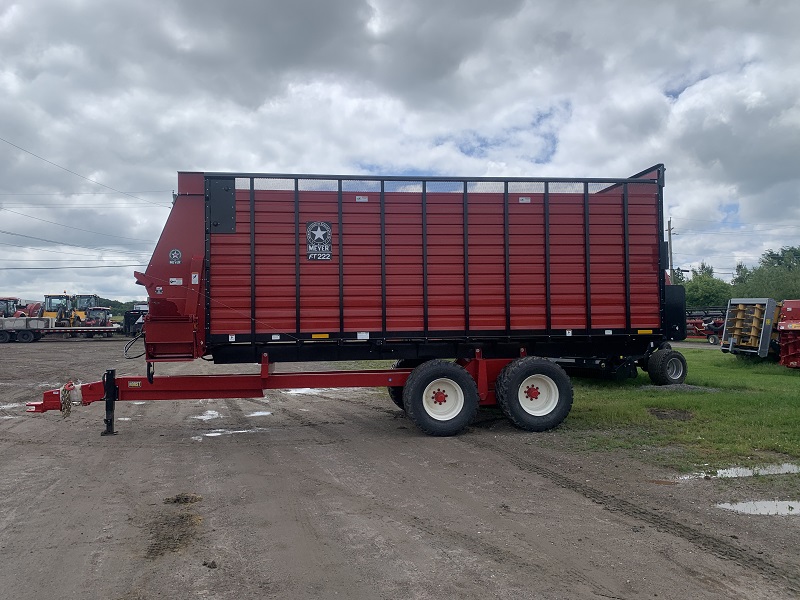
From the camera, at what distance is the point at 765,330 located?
701 inches

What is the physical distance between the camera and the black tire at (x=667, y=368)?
13.2 m

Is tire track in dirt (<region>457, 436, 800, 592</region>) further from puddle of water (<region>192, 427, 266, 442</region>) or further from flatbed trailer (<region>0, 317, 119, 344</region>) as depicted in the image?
flatbed trailer (<region>0, 317, 119, 344</region>)

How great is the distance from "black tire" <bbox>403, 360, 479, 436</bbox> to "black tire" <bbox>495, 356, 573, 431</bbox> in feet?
1.63

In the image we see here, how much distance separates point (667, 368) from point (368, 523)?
10183 mm

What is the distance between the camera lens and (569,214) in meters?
9.50

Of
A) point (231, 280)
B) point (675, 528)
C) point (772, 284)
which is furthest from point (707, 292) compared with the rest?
point (675, 528)

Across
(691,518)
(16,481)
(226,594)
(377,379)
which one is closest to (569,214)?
(377,379)

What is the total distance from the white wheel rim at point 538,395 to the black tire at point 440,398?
30.9 inches

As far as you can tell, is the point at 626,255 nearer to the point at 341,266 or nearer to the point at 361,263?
the point at 361,263

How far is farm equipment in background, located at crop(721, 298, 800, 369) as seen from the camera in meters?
17.1

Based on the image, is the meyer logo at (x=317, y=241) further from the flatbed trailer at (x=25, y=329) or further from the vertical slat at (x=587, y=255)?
the flatbed trailer at (x=25, y=329)

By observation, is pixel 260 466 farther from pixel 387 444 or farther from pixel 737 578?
pixel 737 578

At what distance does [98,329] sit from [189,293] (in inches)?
1487

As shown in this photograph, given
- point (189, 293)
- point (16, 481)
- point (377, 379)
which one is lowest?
point (16, 481)
